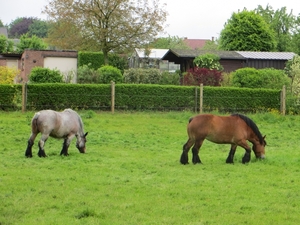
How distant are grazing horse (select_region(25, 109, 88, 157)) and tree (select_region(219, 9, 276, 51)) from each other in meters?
40.3

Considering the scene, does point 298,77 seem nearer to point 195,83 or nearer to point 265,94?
point 265,94

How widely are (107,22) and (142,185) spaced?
32592 mm

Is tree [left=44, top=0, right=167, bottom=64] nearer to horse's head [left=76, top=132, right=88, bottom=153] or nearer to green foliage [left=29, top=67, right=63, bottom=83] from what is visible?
green foliage [left=29, top=67, right=63, bottom=83]

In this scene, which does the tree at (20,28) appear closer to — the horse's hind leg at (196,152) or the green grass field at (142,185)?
the green grass field at (142,185)

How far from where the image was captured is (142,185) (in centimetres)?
1012

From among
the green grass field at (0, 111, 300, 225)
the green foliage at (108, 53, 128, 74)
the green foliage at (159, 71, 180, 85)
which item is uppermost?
the green foliage at (108, 53, 128, 74)

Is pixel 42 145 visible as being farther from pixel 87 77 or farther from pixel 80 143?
pixel 87 77

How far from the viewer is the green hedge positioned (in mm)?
25781

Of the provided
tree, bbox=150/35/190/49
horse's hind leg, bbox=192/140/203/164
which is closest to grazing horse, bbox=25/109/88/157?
horse's hind leg, bbox=192/140/203/164

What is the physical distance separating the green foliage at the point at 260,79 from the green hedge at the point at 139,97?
2298mm

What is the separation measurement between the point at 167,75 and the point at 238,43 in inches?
806

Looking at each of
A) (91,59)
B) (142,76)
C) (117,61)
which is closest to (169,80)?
(142,76)

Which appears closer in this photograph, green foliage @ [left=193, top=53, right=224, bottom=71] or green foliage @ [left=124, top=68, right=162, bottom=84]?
green foliage @ [left=124, top=68, right=162, bottom=84]

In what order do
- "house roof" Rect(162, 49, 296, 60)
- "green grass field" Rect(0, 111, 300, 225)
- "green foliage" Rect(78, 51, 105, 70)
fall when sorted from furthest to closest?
"green foliage" Rect(78, 51, 105, 70) → "house roof" Rect(162, 49, 296, 60) → "green grass field" Rect(0, 111, 300, 225)
